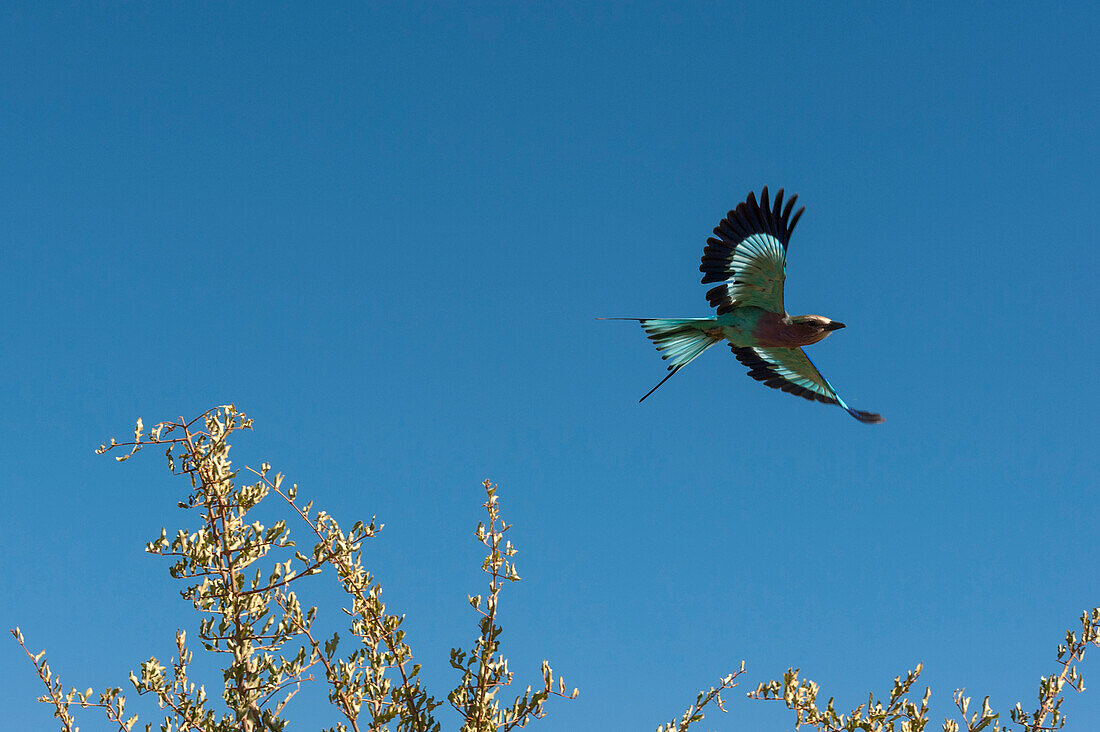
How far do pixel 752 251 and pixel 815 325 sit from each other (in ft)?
2.33

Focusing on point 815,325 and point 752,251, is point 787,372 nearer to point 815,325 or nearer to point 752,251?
point 815,325

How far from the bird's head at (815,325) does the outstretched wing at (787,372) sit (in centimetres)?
99

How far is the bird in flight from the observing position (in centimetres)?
640

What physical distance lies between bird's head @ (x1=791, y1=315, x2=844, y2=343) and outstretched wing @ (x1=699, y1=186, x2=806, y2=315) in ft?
0.65

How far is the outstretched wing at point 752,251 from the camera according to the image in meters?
6.39

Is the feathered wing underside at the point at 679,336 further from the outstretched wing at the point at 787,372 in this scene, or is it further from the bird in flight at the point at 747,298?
the outstretched wing at the point at 787,372

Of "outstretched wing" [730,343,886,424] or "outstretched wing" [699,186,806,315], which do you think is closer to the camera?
"outstretched wing" [699,186,806,315]

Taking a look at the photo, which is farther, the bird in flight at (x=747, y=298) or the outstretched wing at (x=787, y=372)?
the outstretched wing at (x=787, y=372)

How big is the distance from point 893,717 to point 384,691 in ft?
8.40

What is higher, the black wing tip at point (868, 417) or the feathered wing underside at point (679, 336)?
the feathered wing underside at point (679, 336)

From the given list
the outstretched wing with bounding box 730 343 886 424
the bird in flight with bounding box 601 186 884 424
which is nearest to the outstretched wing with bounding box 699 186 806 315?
the bird in flight with bounding box 601 186 884 424

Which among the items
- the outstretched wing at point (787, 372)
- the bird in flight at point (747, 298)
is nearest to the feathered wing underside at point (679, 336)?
the bird in flight at point (747, 298)

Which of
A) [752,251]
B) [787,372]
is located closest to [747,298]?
[752,251]

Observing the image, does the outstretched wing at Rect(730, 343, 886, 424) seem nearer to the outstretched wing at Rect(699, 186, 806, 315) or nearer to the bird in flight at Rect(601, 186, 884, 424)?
the bird in flight at Rect(601, 186, 884, 424)
